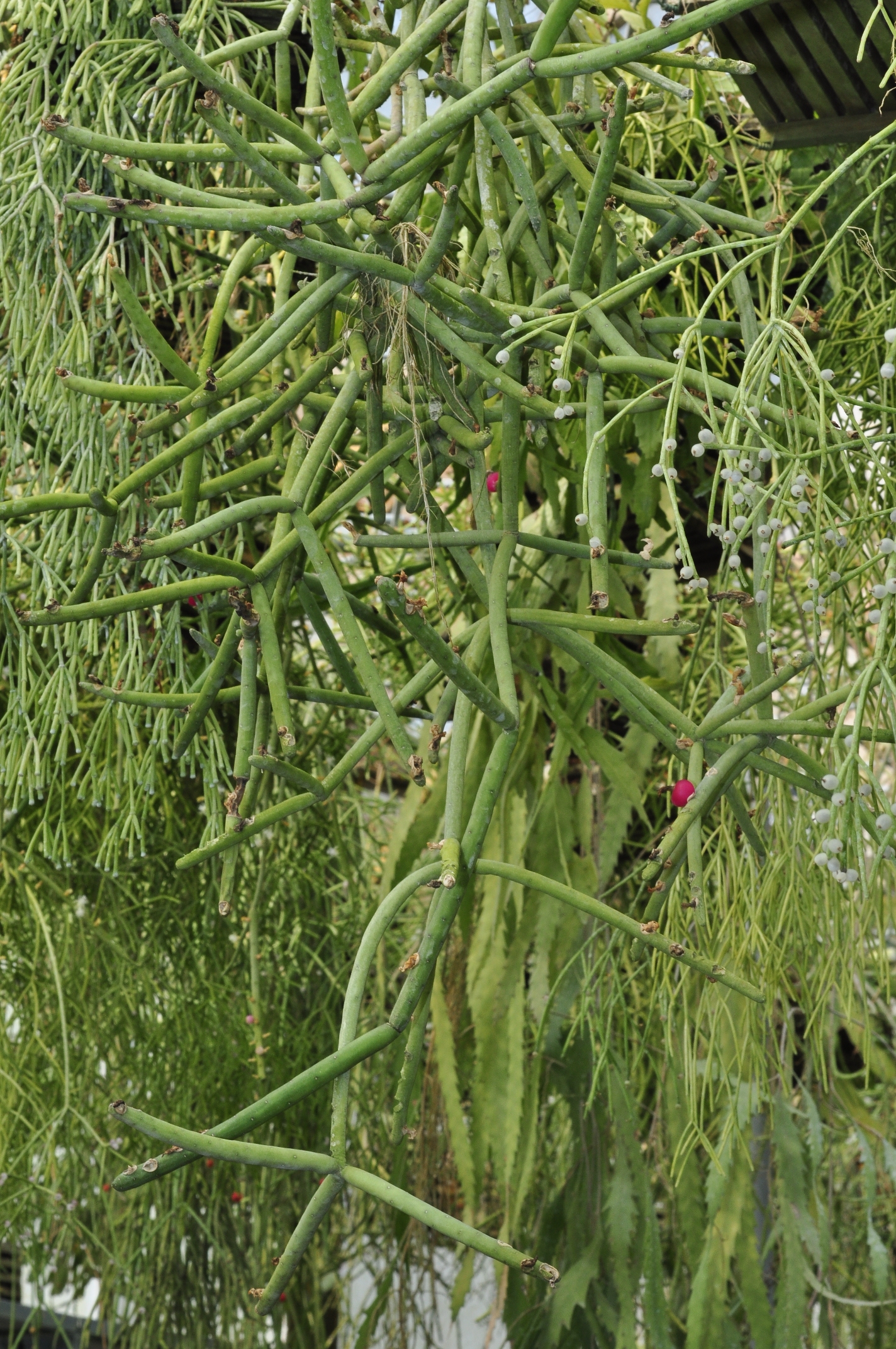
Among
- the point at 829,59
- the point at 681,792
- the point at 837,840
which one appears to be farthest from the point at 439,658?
the point at 829,59

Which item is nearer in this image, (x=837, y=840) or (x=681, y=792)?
(x=837, y=840)

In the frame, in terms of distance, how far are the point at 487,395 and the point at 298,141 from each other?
0.16m

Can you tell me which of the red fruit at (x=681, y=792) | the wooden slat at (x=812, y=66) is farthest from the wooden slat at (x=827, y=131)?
the red fruit at (x=681, y=792)

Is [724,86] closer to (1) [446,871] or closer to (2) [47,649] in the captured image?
(2) [47,649]

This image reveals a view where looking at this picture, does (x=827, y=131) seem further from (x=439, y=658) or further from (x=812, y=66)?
(x=439, y=658)

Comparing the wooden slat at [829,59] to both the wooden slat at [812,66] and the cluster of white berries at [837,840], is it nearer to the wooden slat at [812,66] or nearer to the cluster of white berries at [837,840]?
the wooden slat at [812,66]

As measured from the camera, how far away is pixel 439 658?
0.40 meters

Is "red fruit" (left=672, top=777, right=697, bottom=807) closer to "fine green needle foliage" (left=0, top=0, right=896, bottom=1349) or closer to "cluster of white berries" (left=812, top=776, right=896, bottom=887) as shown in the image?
"fine green needle foliage" (left=0, top=0, right=896, bottom=1349)

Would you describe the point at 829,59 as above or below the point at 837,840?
above

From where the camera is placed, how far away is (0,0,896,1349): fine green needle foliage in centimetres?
44

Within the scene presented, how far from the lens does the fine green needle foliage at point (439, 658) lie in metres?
0.44

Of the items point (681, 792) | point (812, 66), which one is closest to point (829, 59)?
point (812, 66)

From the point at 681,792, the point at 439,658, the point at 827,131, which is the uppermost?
the point at 827,131

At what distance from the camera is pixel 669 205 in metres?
0.52
